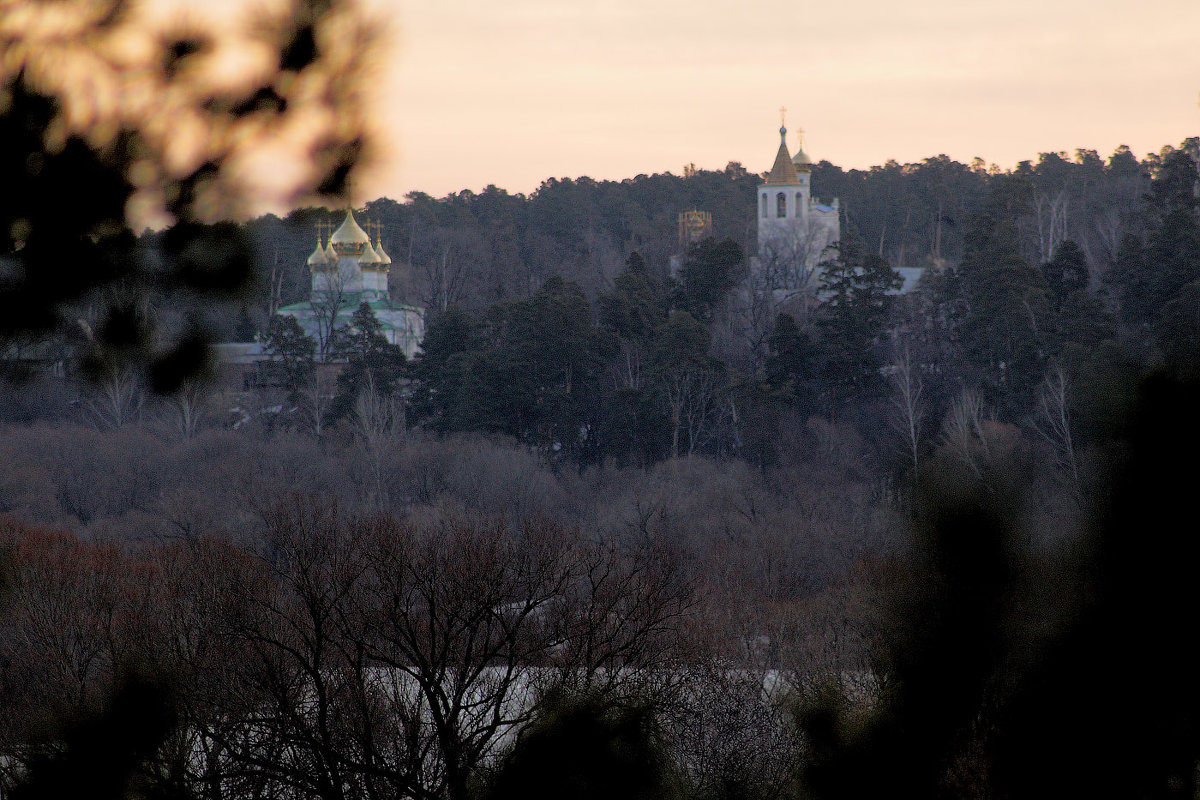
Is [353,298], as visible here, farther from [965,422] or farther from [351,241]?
[965,422]

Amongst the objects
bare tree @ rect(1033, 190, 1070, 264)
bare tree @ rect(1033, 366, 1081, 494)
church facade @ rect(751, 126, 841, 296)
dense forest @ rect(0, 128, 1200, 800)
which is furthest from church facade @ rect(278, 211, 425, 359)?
bare tree @ rect(1033, 190, 1070, 264)

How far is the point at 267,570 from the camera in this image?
84.9 ft

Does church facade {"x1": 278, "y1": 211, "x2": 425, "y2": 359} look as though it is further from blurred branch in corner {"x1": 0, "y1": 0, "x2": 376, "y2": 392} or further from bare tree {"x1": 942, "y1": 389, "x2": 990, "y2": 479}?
blurred branch in corner {"x1": 0, "y1": 0, "x2": 376, "y2": 392}

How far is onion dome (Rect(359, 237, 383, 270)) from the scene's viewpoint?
51.2 m

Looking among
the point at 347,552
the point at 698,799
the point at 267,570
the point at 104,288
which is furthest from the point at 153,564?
the point at 104,288

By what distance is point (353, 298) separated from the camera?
1996 inches

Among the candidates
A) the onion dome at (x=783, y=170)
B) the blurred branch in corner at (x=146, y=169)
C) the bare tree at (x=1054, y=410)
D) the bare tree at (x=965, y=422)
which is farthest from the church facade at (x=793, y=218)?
the blurred branch in corner at (x=146, y=169)

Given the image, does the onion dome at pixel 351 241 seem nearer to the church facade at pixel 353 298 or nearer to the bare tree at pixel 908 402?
the church facade at pixel 353 298

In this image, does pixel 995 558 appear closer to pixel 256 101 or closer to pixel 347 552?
pixel 256 101

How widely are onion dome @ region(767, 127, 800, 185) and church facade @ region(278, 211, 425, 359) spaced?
59.2ft

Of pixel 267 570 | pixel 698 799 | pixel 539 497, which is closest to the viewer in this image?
pixel 698 799

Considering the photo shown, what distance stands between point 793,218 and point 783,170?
86.6 inches

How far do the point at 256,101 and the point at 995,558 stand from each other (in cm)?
297

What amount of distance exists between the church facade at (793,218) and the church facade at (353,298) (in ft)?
44.0
